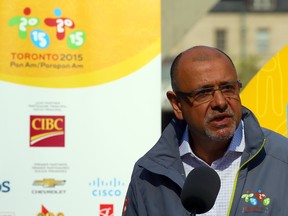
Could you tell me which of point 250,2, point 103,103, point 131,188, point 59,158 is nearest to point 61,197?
point 59,158

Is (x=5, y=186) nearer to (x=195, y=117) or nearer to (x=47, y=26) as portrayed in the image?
(x=47, y=26)

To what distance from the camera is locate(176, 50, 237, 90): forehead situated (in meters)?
2.91

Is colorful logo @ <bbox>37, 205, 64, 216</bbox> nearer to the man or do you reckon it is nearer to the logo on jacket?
the man

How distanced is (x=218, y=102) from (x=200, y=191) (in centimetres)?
40

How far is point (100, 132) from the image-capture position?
14.8ft

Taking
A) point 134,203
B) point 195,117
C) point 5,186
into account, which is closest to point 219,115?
point 195,117

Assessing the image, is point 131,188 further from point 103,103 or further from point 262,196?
point 103,103

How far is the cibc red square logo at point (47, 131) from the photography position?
4.52m

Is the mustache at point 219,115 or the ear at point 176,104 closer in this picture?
the mustache at point 219,115

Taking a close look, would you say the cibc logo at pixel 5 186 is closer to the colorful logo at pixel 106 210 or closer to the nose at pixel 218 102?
the colorful logo at pixel 106 210

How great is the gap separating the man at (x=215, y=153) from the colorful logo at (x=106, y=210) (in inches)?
54.7

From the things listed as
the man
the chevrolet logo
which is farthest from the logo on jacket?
the chevrolet logo

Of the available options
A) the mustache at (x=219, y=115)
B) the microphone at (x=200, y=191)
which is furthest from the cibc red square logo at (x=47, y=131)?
the microphone at (x=200, y=191)

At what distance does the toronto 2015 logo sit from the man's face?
1.58 metres
